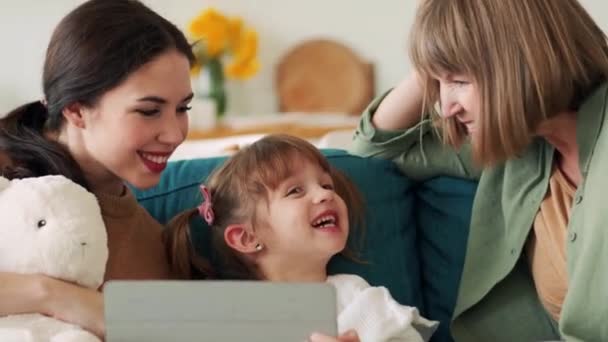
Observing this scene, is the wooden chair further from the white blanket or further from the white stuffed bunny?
the white stuffed bunny

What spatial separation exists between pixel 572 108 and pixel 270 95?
9.24ft

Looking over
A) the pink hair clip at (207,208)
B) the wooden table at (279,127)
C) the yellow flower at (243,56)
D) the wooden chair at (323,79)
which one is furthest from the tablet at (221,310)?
the wooden chair at (323,79)

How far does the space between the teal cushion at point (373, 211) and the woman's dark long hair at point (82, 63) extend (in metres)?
0.26

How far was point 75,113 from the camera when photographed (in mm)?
1373

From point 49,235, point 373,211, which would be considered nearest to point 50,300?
point 49,235

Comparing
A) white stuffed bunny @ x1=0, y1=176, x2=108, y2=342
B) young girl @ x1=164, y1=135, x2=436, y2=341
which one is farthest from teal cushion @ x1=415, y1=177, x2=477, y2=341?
white stuffed bunny @ x1=0, y1=176, x2=108, y2=342

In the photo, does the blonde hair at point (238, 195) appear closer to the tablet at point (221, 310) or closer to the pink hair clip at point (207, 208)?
the pink hair clip at point (207, 208)

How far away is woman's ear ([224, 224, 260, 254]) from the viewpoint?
4.94 feet

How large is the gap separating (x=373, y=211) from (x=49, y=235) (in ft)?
2.24

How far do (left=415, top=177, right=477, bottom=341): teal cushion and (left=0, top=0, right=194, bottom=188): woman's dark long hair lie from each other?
611 mm

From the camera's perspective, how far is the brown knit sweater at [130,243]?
141cm

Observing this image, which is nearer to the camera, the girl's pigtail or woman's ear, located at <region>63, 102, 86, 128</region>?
woman's ear, located at <region>63, 102, 86, 128</region>

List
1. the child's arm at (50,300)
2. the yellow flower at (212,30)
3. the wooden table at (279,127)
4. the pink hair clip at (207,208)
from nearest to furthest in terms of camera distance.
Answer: the child's arm at (50,300) < the pink hair clip at (207,208) < the wooden table at (279,127) < the yellow flower at (212,30)

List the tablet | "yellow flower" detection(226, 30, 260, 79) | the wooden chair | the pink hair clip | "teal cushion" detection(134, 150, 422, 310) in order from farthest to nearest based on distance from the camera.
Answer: the wooden chair, "yellow flower" detection(226, 30, 260, 79), "teal cushion" detection(134, 150, 422, 310), the pink hair clip, the tablet
